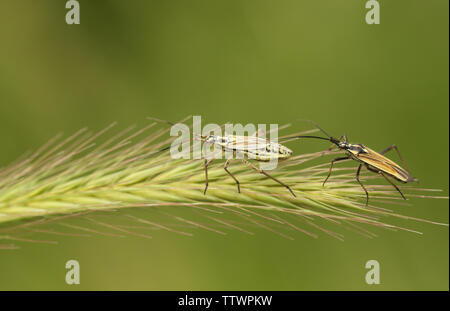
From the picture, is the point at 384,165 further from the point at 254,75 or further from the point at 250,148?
the point at 254,75

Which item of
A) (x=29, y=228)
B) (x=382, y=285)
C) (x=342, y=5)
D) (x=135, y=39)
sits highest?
(x=342, y=5)

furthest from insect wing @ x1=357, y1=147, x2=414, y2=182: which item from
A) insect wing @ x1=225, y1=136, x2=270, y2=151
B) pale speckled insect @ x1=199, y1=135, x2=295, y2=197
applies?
insect wing @ x1=225, y1=136, x2=270, y2=151

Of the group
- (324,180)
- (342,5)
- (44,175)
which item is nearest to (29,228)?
(44,175)

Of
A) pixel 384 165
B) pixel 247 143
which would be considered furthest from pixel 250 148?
pixel 384 165

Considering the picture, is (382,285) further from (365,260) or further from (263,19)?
(263,19)

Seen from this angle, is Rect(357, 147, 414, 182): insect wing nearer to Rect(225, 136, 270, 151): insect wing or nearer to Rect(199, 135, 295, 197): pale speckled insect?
Rect(199, 135, 295, 197): pale speckled insect

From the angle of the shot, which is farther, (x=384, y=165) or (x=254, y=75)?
(x=254, y=75)

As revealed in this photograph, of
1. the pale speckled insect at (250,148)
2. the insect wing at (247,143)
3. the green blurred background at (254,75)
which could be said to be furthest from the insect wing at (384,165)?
the green blurred background at (254,75)

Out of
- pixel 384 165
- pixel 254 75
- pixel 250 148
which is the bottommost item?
pixel 384 165
